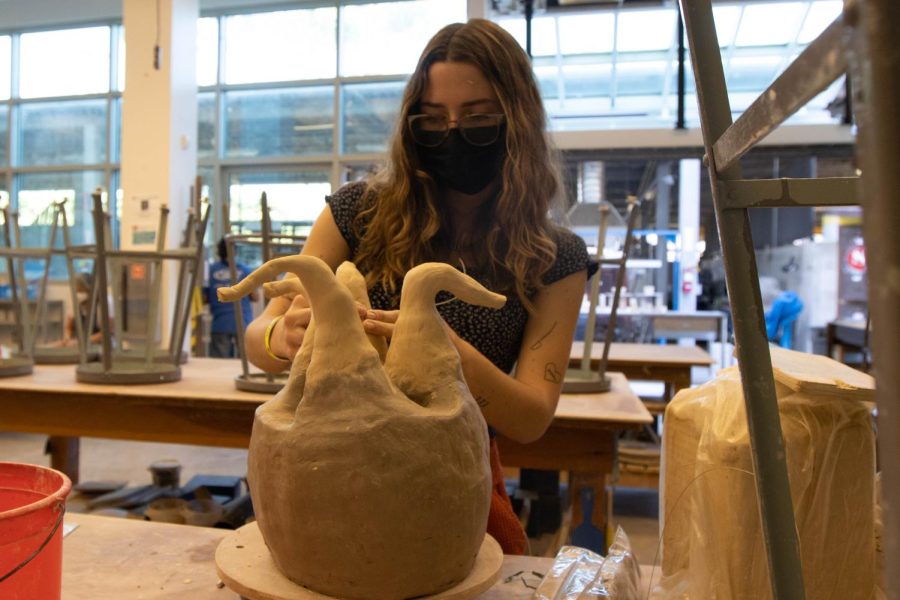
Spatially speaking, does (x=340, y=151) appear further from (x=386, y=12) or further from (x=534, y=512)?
(x=534, y=512)

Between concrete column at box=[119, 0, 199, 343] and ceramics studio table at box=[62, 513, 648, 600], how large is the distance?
4.28 metres

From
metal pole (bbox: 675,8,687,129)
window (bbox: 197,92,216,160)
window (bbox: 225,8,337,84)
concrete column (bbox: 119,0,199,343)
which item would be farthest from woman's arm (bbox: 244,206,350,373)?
window (bbox: 197,92,216,160)

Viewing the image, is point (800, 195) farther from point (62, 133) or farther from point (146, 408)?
point (62, 133)

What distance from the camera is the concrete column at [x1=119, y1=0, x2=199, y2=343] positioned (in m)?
5.07

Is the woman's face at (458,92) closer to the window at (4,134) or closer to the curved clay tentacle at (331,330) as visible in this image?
the curved clay tentacle at (331,330)

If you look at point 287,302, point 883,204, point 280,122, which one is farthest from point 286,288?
point 280,122

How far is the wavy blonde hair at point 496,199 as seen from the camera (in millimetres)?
1181

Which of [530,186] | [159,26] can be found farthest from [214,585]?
[159,26]

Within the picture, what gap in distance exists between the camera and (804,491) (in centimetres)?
73

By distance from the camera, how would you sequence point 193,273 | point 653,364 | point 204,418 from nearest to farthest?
1. point 204,418
2. point 193,273
3. point 653,364

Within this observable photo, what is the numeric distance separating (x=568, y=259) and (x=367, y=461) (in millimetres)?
683

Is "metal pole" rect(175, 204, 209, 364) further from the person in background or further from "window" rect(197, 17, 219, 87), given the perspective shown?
"window" rect(197, 17, 219, 87)

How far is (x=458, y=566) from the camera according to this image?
80cm

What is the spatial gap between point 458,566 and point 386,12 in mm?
6212
